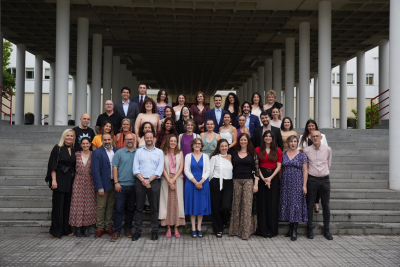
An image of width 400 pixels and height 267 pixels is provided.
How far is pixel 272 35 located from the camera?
70.8ft

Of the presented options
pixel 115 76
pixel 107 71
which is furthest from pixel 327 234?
pixel 115 76

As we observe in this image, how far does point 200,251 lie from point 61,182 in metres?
2.78

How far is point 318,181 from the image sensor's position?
709cm

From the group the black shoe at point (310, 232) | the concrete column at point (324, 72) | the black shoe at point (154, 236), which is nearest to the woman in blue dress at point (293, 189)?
the black shoe at point (310, 232)

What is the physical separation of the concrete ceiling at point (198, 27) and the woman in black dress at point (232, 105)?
8.64m

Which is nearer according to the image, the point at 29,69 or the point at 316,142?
the point at 316,142

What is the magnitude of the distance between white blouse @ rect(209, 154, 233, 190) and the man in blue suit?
1.87m

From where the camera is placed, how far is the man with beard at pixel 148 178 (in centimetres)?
680

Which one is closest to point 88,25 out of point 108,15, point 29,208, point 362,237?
point 108,15

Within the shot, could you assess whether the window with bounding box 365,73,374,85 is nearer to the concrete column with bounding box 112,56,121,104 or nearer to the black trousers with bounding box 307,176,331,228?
the concrete column with bounding box 112,56,121,104

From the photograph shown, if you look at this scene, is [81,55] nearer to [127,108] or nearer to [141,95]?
[141,95]

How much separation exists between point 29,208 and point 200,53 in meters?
19.6

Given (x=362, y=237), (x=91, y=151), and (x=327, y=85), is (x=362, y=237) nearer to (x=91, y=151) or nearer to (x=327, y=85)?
(x=91, y=151)

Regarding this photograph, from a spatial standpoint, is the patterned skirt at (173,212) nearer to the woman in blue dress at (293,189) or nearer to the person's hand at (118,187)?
the person's hand at (118,187)
